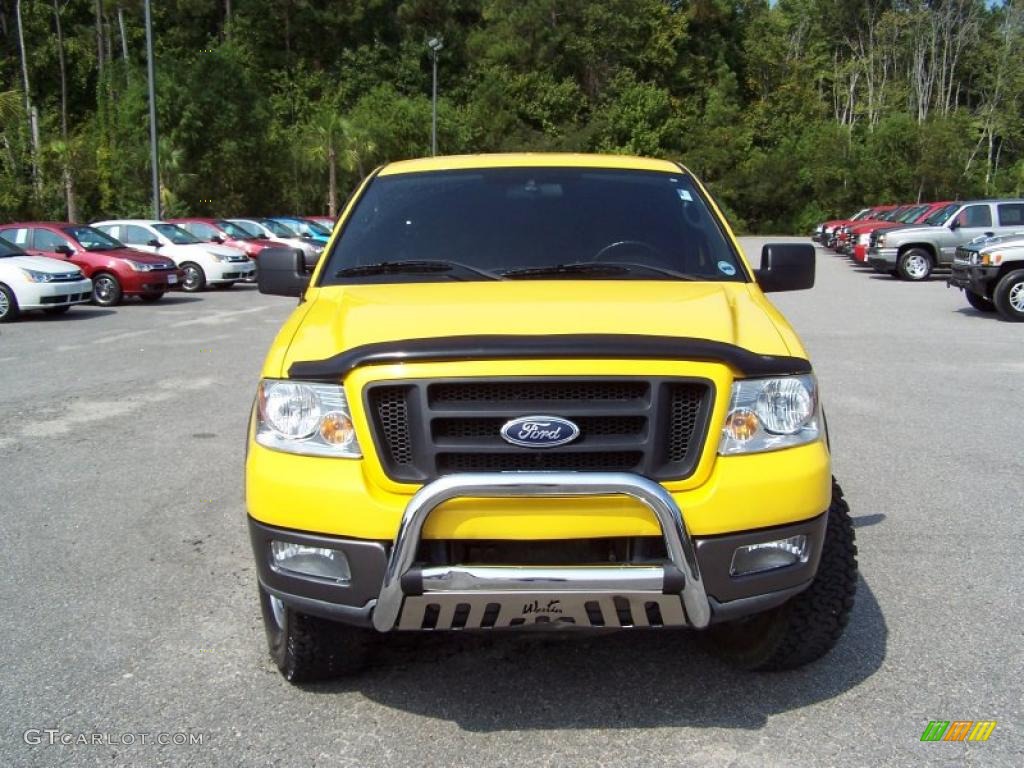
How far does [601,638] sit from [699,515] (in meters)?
1.19

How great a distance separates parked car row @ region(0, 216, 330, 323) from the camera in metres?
15.6

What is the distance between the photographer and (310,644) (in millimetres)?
→ 3363

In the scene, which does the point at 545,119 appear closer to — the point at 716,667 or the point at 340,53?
the point at 340,53

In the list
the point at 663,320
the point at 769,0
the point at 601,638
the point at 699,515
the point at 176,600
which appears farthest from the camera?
the point at 769,0

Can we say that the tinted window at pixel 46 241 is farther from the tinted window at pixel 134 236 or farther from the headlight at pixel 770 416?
the headlight at pixel 770 416

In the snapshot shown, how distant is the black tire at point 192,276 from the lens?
21047 mm

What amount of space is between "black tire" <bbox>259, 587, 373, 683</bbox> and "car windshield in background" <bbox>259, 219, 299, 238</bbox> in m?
22.6

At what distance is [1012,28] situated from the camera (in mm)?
66812

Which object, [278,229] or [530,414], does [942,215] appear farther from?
[530,414]

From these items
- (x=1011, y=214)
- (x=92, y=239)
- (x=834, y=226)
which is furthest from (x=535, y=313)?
(x=834, y=226)

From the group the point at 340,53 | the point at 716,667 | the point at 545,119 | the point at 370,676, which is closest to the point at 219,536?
the point at 370,676

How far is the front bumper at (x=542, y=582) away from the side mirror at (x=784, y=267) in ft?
6.31

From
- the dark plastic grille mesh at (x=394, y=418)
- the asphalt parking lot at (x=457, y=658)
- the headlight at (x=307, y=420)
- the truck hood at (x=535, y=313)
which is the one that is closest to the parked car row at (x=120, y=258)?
the asphalt parking lot at (x=457, y=658)

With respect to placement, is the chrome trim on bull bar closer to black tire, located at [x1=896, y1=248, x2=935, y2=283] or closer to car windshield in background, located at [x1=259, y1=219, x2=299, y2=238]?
black tire, located at [x1=896, y1=248, x2=935, y2=283]
